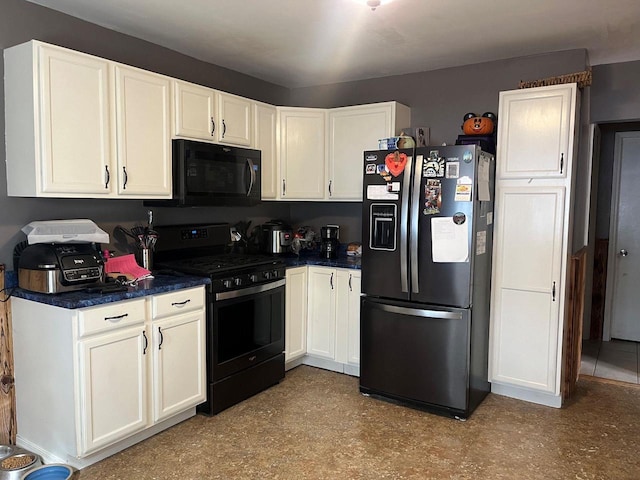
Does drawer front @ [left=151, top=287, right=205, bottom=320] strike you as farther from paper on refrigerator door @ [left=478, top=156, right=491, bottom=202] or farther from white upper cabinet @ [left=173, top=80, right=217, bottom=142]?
paper on refrigerator door @ [left=478, top=156, right=491, bottom=202]

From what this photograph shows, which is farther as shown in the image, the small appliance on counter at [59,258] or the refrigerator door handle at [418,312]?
the refrigerator door handle at [418,312]

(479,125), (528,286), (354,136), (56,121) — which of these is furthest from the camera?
(354,136)

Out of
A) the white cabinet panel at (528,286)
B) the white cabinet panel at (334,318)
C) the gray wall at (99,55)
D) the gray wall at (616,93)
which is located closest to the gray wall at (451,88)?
the gray wall at (616,93)

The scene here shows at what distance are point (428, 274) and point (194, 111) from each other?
1.88m

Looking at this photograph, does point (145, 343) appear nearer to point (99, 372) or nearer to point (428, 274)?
point (99, 372)

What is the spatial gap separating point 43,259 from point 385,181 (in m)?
2.07

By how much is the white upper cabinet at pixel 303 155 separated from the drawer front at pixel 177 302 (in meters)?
1.41

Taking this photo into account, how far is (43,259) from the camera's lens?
2508 millimetres

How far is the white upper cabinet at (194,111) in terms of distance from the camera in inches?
124

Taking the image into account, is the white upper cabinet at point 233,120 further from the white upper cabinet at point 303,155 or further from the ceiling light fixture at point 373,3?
the ceiling light fixture at point 373,3

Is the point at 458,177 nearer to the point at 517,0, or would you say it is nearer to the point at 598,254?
the point at 517,0

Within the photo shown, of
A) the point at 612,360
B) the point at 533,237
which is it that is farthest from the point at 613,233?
the point at 533,237

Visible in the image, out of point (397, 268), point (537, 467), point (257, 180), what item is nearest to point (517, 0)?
point (397, 268)

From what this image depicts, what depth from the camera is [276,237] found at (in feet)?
13.5
